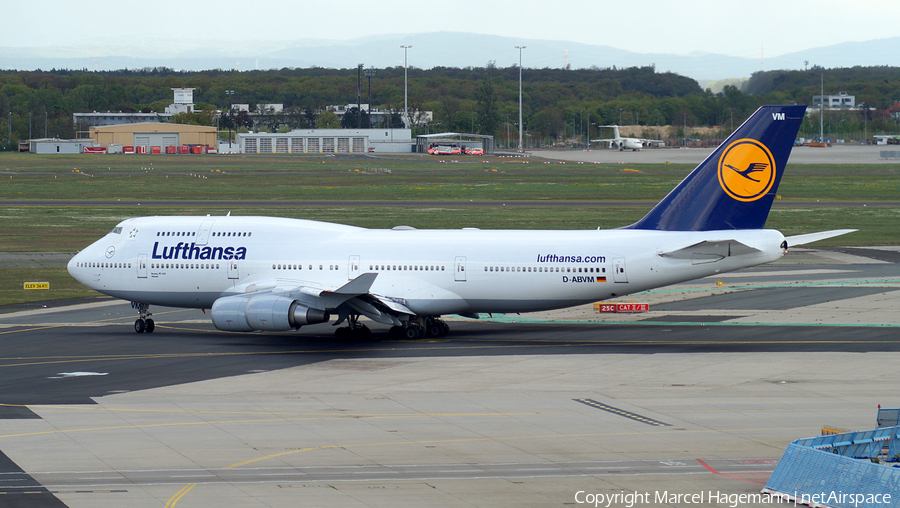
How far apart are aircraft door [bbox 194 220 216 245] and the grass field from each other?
555 inches

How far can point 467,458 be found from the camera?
23062mm

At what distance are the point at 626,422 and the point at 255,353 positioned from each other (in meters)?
16.8

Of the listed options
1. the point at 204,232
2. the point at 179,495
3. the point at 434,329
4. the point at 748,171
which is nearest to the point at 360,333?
the point at 434,329

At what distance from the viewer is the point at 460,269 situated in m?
39.6

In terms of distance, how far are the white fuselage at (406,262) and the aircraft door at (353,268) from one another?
1.7 inches

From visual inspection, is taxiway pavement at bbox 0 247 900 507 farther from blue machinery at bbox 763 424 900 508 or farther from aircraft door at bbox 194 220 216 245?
aircraft door at bbox 194 220 216 245

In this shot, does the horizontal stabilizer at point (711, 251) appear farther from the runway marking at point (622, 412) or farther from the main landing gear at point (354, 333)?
the main landing gear at point (354, 333)

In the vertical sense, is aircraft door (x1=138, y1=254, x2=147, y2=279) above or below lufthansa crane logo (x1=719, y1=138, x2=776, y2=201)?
below

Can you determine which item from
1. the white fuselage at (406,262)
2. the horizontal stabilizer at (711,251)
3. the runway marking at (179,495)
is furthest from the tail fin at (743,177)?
the runway marking at (179,495)

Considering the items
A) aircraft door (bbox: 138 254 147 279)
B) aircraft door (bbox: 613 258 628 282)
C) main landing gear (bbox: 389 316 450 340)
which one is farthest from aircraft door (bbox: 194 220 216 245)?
aircraft door (bbox: 613 258 628 282)

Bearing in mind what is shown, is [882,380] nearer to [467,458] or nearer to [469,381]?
[469,381]

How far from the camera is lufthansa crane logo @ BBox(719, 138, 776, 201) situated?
3850cm

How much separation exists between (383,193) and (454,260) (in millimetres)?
72313

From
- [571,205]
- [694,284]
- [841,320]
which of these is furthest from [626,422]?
[571,205]
